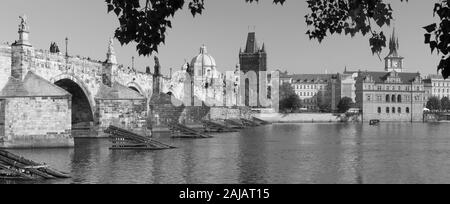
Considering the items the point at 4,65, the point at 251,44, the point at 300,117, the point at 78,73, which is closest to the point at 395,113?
the point at 300,117

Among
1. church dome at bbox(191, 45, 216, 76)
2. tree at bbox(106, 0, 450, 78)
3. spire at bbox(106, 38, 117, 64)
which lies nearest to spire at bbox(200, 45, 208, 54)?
church dome at bbox(191, 45, 216, 76)

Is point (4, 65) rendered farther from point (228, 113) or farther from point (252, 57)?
point (252, 57)

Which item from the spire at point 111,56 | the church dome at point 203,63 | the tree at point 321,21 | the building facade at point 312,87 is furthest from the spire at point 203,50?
the tree at point 321,21

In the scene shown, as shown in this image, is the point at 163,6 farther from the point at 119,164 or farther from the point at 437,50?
the point at 119,164

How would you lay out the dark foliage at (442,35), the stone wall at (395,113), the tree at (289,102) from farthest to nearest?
1. the tree at (289,102)
2. the stone wall at (395,113)
3. the dark foliage at (442,35)

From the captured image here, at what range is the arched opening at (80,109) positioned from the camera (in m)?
45.6

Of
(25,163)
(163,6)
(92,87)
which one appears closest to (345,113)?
(92,87)

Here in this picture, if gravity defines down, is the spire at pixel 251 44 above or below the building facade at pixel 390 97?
above

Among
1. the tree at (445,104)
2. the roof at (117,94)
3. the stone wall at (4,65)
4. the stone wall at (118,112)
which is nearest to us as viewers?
the stone wall at (4,65)

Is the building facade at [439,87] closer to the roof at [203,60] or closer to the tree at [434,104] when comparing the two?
the tree at [434,104]

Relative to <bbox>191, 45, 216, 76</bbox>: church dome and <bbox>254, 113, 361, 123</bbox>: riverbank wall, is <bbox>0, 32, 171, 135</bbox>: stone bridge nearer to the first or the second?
<bbox>254, 113, 361, 123</bbox>: riverbank wall

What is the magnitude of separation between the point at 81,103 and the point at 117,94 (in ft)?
9.34

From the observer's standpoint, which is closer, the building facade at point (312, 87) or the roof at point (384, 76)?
the roof at point (384, 76)

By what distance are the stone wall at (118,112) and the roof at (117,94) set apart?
0.37m
